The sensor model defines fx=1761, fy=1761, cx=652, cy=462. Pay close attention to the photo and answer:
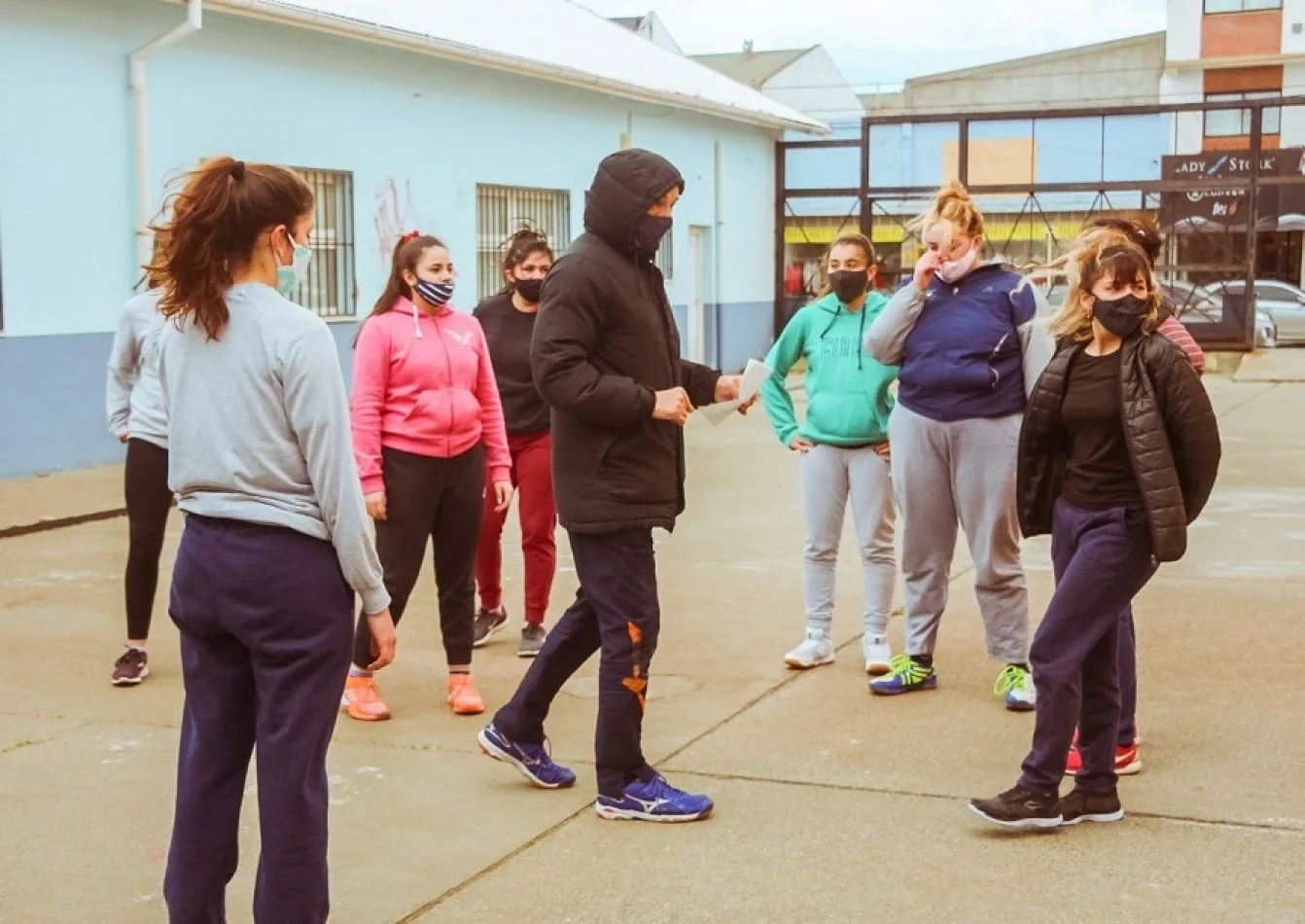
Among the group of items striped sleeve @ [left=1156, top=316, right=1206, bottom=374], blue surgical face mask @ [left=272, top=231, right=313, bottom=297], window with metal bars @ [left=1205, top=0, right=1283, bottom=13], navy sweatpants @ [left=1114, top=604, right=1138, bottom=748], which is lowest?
navy sweatpants @ [left=1114, top=604, right=1138, bottom=748]

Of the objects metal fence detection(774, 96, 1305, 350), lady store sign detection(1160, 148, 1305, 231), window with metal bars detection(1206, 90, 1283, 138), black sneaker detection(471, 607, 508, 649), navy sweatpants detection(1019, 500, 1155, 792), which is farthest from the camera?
window with metal bars detection(1206, 90, 1283, 138)

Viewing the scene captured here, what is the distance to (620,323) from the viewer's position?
192 inches

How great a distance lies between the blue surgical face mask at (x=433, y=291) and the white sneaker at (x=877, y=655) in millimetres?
2074

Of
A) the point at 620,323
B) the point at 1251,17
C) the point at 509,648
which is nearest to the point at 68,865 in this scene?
the point at 620,323

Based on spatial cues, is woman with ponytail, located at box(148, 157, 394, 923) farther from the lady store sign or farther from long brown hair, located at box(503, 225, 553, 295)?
the lady store sign

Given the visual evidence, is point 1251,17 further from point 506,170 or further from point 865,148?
point 506,170

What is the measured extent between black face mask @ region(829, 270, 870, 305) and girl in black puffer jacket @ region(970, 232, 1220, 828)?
1705mm

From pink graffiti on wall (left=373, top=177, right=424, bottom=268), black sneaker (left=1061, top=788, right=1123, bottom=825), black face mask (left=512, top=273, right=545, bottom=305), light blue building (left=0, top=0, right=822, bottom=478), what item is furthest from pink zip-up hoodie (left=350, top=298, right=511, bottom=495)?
pink graffiti on wall (left=373, top=177, right=424, bottom=268)

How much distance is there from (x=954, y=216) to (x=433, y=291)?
5.94 ft

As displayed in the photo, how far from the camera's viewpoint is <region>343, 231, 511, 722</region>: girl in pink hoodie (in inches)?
239

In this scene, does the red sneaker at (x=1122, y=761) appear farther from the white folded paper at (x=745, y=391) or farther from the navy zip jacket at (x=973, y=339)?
the white folded paper at (x=745, y=391)

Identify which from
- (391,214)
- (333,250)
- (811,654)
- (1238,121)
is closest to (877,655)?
(811,654)

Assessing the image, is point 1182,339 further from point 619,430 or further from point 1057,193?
point 1057,193

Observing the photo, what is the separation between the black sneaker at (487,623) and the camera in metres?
7.43
